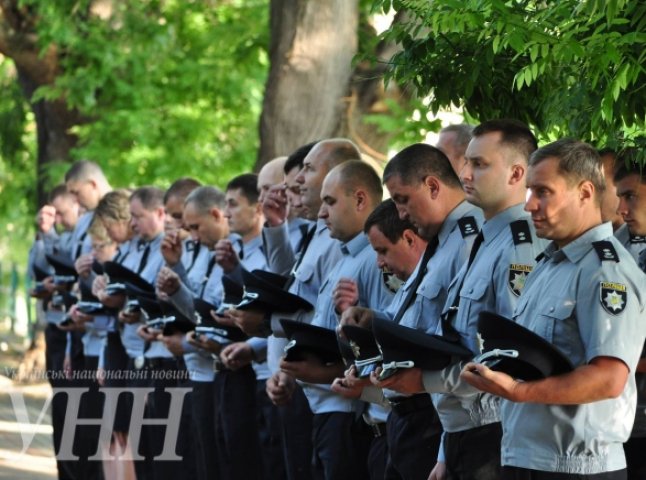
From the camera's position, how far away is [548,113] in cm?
562

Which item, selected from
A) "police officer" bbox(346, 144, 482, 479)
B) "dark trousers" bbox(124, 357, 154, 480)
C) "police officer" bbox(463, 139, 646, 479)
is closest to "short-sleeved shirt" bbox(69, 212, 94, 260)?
"dark trousers" bbox(124, 357, 154, 480)

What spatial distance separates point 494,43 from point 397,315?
1.36 meters

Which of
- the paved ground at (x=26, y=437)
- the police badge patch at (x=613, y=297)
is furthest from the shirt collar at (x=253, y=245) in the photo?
the police badge patch at (x=613, y=297)

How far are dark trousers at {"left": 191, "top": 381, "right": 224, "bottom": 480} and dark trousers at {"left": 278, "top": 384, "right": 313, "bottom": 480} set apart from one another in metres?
1.66

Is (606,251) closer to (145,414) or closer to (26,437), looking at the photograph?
(145,414)

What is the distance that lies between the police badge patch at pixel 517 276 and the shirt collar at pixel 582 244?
0.43 m

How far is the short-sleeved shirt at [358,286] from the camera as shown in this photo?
21.7ft

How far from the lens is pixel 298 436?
7.48m

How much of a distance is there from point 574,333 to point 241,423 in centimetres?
438

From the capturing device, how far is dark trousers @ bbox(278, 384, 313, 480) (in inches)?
293

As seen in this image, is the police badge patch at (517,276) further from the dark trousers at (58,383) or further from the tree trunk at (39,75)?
the tree trunk at (39,75)

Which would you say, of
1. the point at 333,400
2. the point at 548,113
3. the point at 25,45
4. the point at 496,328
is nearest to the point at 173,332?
the point at 333,400

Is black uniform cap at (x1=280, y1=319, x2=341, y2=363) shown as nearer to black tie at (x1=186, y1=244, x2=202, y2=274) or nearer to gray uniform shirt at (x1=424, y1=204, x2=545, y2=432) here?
gray uniform shirt at (x1=424, y1=204, x2=545, y2=432)

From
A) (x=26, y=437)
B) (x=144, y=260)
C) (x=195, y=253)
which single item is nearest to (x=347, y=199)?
(x=195, y=253)
